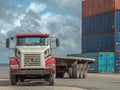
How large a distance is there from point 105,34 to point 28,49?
3586 centimetres

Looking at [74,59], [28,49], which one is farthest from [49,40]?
[74,59]

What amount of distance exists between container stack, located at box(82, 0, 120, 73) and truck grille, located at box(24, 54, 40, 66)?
33193mm

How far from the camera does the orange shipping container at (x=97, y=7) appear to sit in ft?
181

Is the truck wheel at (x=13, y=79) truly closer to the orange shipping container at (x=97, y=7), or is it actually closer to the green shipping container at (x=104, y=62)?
the green shipping container at (x=104, y=62)

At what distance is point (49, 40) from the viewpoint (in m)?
22.4

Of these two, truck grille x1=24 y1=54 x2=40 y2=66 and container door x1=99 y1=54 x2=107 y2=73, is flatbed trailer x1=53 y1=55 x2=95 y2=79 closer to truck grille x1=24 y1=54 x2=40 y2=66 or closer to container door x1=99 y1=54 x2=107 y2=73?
truck grille x1=24 y1=54 x2=40 y2=66

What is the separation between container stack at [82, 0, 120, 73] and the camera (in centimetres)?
5447

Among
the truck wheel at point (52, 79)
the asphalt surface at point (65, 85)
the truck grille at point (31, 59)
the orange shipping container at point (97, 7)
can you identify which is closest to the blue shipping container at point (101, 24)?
the orange shipping container at point (97, 7)

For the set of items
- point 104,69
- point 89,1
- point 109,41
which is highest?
point 89,1

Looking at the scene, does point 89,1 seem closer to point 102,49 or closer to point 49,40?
point 102,49

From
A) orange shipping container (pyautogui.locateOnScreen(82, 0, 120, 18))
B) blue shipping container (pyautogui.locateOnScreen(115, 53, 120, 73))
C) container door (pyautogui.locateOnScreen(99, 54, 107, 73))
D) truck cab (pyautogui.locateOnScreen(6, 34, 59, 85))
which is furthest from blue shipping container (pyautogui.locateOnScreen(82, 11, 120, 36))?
truck cab (pyautogui.locateOnScreen(6, 34, 59, 85))

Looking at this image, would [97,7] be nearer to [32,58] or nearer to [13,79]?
[13,79]

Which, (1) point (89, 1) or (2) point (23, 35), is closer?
(2) point (23, 35)

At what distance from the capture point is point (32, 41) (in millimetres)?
22531
